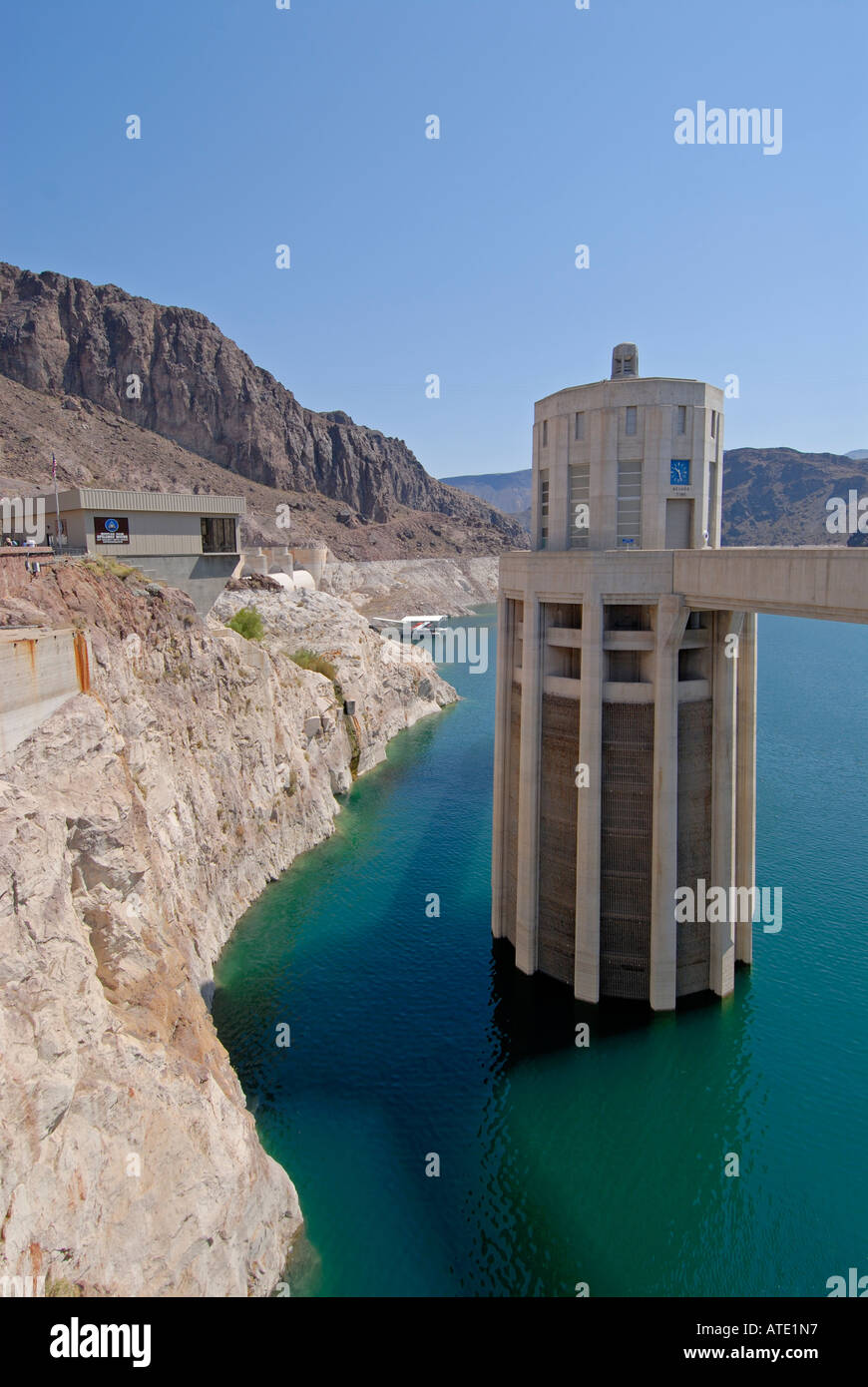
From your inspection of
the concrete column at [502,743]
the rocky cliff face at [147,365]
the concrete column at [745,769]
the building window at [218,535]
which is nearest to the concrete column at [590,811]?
the concrete column at [502,743]

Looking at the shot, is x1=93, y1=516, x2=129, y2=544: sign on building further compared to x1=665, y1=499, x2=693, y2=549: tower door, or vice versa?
x1=93, y1=516, x2=129, y2=544: sign on building

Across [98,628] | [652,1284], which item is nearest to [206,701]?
[98,628]

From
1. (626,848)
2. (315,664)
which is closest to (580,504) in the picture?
(626,848)

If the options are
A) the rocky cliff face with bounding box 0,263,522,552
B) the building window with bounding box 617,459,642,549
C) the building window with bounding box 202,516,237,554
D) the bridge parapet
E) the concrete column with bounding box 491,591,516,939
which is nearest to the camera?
the bridge parapet

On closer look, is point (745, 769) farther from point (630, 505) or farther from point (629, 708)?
point (630, 505)

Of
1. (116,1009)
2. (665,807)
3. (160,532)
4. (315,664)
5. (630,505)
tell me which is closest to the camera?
(116,1009)

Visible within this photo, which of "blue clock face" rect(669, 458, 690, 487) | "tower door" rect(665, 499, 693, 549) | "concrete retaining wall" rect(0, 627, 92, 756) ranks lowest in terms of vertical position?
"concrete retaining wall" rect(0, 627, 92, 756)

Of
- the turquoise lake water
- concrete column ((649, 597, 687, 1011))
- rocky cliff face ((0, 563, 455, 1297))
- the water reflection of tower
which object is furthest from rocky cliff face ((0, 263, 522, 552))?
concrete column ((649, 597, 687, 1011))

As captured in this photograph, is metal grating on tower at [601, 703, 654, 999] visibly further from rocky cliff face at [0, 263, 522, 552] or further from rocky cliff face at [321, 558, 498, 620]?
rocky cliff face at [0, 263, 522, 552]
